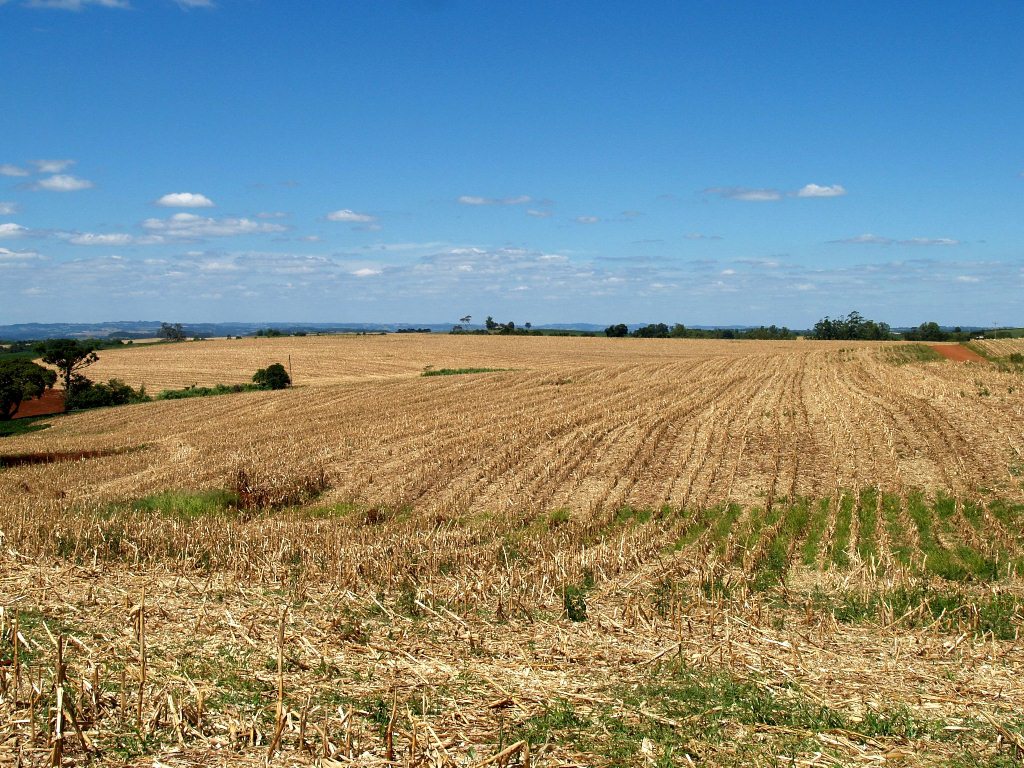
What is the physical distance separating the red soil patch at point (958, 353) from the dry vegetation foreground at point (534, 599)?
3516 cm

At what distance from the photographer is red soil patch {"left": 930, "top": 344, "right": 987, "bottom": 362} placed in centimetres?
5441

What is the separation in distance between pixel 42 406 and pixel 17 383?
390 centimetres

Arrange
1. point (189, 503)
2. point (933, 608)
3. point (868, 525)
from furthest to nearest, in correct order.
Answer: point (189, 503) < point (868, 525) < point (933, 608)

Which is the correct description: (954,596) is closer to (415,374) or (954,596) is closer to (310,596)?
(310,596)

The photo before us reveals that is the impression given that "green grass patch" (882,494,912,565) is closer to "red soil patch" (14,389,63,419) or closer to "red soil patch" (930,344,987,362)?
"red soil patch" (14,389,63,419)

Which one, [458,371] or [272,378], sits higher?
[458,371]

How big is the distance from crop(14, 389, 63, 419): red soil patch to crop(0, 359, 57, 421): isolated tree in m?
0.67

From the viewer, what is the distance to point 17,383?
44312 millimetres

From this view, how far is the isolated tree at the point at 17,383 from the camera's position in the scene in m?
44.0

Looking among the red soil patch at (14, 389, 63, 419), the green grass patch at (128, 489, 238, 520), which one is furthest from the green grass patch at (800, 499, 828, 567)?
the red soil patch at (14, 389, 63, 419)

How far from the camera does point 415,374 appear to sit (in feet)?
186

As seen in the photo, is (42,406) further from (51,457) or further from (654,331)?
(654,331)

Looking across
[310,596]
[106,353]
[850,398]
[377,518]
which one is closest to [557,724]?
[310,596]

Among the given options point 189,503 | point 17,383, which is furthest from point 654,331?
point 189,503
